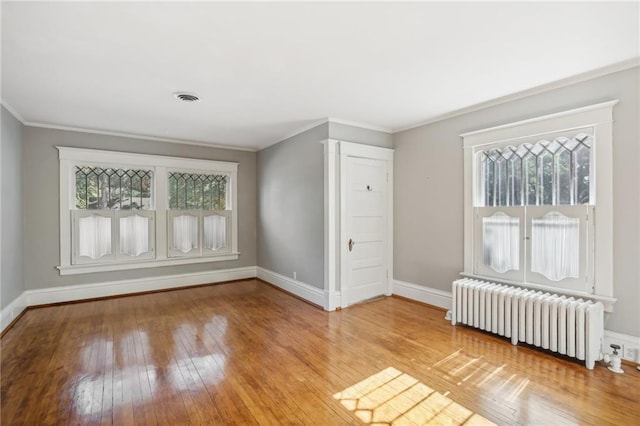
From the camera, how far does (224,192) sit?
625cm

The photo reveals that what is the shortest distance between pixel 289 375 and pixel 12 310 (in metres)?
3.86

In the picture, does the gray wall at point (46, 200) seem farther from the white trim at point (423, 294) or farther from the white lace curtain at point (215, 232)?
the white trim at point (423, 294)

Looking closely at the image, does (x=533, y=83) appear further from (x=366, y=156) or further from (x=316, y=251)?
(x=316, y=251)

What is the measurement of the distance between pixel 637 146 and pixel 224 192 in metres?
5.88

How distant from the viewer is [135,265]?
5.28 metres

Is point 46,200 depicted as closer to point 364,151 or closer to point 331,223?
point 331,223

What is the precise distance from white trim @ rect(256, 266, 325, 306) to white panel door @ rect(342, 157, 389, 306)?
0.40 m

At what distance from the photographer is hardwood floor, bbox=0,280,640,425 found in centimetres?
215

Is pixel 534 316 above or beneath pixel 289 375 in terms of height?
above

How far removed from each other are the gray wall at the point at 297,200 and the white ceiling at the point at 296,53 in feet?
2.39

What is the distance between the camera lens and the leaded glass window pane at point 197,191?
18.7 feet

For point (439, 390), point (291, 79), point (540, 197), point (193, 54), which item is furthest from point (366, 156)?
point (439, 390)

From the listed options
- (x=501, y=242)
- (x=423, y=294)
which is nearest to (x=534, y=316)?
(x=501, y=242)

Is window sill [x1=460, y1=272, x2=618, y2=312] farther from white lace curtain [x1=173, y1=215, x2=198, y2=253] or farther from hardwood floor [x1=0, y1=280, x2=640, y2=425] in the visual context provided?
white lace curtain [x1=173, y1=215, x2=198, y2=253]
